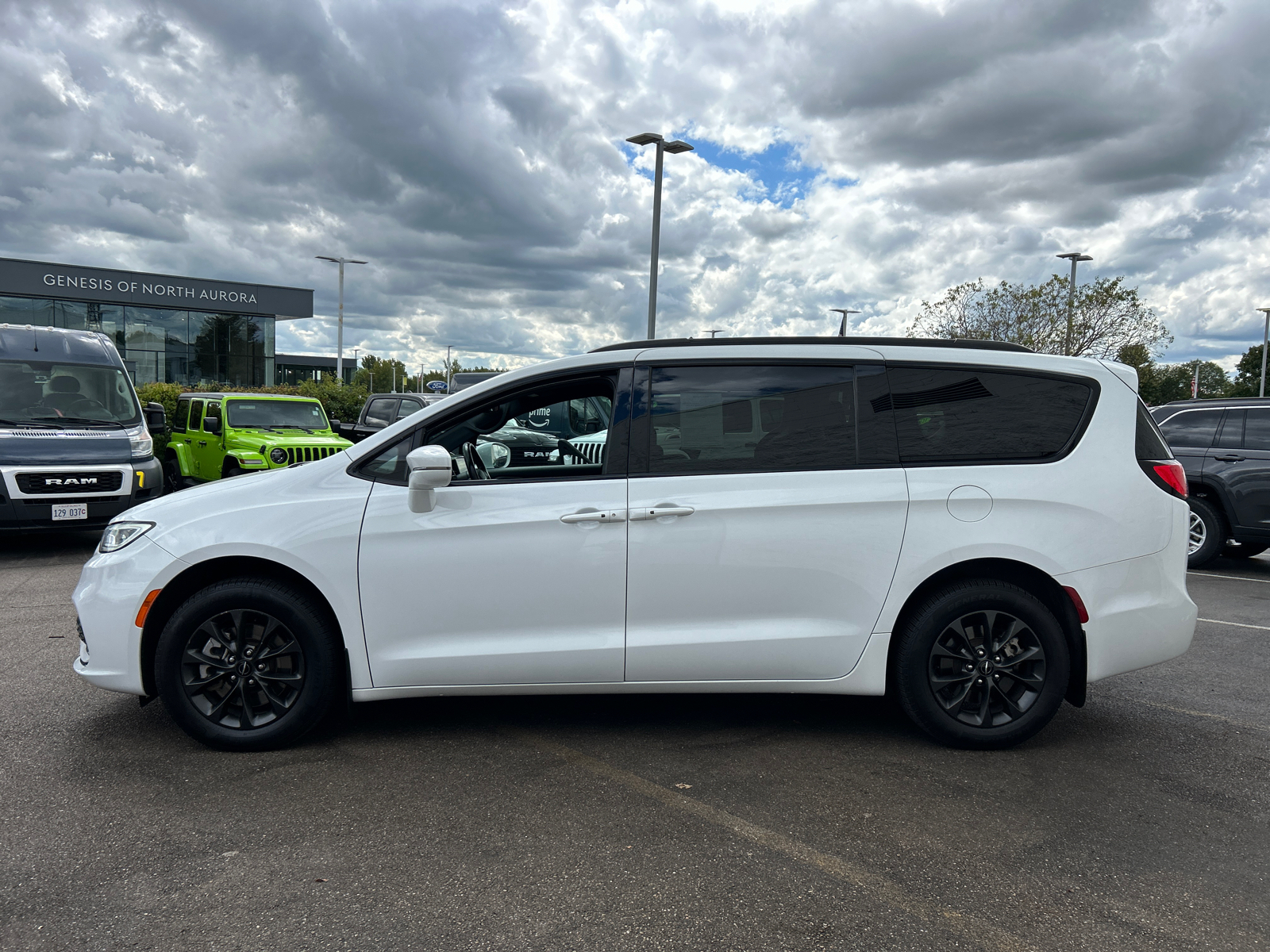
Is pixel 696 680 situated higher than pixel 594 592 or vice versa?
pixel 594 592

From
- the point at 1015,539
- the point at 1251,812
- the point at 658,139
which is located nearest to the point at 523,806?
the point at 1015,539

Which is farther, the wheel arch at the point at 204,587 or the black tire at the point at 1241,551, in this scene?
the black tire at the point at 1241,551

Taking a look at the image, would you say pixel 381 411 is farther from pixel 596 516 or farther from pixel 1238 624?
pixel 596 516

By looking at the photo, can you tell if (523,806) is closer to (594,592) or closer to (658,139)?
(594,592)

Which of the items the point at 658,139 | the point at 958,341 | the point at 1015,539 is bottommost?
the point at 1015,539

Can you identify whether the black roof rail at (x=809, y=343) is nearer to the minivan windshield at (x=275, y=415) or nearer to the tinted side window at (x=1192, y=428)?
the tinted side window at (x=1192, y=428)

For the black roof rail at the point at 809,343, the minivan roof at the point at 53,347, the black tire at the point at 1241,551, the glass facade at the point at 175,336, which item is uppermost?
the glass facade at the point at 175,336

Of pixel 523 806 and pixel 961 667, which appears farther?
pixel 961 667

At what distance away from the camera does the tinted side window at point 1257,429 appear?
9648mm

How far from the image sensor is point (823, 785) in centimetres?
369

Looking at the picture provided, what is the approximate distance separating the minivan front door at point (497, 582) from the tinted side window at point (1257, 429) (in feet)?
28.7

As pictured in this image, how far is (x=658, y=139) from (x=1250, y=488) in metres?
11.9

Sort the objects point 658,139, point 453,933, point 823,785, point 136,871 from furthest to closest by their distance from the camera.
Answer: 1. point 658,139
2. point 823,785
3. point 136,871
4. point 453,933

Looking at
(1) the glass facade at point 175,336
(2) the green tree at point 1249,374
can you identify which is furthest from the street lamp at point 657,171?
(2) the green tree at point 1249,374
